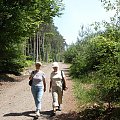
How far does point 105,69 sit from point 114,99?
6.74ft

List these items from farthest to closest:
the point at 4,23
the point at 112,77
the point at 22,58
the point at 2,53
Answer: the point at 22,58 → the point at 2,53 → the point at 4,23 → the point at 112,77

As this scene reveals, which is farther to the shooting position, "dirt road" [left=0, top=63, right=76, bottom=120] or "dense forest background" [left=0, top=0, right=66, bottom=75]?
"dense forest background" [left=0, top=0, right=66, bottom=75]

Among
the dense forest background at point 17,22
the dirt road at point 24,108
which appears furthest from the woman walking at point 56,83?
the dense forest background at point 17,22

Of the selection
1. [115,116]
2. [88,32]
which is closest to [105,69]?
[115,116]

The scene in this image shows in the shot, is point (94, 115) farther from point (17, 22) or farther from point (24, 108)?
point (17, 22)

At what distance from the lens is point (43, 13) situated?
30.0m

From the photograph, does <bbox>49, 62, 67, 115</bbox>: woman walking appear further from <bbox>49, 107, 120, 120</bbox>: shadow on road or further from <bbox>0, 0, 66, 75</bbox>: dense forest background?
<bbox>0, 0, 66, 75</bbox>: dense forest background

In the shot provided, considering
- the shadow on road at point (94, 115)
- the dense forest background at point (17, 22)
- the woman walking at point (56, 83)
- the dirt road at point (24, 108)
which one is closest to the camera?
the shadow on road at point (94, 115)

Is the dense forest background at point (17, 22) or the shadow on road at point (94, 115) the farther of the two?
the dense forest background at point (17, 22)

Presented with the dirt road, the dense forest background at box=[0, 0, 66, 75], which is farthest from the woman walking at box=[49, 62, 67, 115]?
the dense forest background at box=[0, 0, 66, 75]

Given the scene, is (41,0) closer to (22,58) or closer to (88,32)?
(22,58)

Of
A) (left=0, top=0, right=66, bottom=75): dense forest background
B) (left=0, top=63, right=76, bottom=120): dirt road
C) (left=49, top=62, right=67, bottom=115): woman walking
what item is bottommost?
(left=0, top=63, right=76, bottom=120): dirt road

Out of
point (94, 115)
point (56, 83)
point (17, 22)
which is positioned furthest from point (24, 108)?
point (17, 22)

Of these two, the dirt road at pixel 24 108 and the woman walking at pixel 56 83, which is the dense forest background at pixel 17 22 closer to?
the dirt road at pixel 24 108
